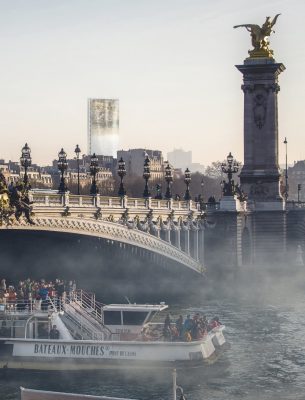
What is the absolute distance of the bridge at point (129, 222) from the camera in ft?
220

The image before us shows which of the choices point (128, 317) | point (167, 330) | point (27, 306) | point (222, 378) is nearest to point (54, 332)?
point (27, 306)

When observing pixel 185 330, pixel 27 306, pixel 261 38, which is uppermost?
pixel 261 38

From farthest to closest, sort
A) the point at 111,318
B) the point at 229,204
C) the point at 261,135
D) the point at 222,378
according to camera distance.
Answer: the point at 261,135, the point at 229,204, the point at 111,318, the point at 222,378

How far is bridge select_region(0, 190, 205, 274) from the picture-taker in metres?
67.1

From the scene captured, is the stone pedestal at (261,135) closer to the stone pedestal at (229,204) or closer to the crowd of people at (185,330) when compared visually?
the stone pedestal at (229,204)

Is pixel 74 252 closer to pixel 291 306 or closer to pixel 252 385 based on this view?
pixel 291 306

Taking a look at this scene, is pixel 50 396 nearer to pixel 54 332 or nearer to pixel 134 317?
pixel 54 332

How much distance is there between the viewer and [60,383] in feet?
179

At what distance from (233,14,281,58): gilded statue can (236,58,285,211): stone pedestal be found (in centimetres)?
120

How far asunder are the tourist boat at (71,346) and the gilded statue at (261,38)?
57815mm

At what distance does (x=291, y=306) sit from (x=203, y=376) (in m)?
29.9

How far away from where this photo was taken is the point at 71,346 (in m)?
56.9

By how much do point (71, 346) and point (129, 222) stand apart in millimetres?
→ 21862

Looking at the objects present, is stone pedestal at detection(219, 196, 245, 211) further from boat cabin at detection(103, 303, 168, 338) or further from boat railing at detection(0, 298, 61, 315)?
boat railing at detection(0, 298, 61, 315)
